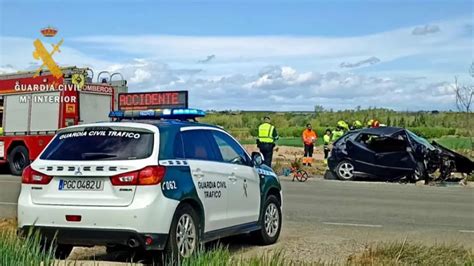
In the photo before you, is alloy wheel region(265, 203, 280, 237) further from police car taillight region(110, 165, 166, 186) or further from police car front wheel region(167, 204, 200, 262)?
police car taillight region(110, 165, 166, 186)

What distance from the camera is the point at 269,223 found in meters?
10.0

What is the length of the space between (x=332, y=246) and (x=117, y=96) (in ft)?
53.6

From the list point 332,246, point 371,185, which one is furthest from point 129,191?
point 371,185

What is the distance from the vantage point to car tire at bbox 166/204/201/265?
298 inches

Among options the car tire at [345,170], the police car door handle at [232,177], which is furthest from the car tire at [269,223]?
the car tire at [345,170]

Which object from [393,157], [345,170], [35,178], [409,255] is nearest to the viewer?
[409,255]

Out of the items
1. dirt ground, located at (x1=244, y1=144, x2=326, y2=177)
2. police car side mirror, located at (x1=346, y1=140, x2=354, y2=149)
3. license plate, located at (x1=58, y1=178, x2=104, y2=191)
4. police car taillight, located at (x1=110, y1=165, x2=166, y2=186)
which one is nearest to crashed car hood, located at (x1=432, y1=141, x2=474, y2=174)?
police car side mirror, located at (x1=346, y1=140, x2=354, y2=149)

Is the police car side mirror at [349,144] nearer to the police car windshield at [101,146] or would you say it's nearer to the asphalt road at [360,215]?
the asphalt road at [360,215]

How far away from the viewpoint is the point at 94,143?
311 inches

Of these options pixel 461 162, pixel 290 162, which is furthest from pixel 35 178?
pixel 290 162

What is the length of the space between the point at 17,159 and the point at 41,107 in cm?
186

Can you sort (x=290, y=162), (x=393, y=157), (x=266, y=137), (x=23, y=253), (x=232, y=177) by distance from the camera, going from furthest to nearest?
(x=290, y=162) < (x=266, y=137) < (x=393, y=157) < (x=232, y=177) < (x=23, y=253)

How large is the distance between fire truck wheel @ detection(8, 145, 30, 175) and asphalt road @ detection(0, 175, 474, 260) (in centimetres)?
326

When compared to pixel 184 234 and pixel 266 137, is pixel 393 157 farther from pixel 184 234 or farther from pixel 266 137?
pixel 184 234
